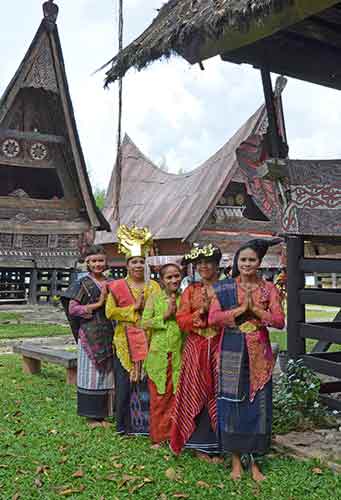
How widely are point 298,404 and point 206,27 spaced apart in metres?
3.08

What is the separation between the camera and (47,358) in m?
6.63

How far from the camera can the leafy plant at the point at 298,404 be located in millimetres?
4809

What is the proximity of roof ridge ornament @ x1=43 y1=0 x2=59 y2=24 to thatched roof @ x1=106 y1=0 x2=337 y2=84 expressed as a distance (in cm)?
939

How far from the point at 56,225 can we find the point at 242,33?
1145 cm

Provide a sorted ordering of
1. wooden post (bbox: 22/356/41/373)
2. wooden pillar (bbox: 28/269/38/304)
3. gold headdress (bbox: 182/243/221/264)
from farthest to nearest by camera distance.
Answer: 1. wooden pillar (bbox: 28/269/38/304)
2. wooden post (bbox: 22/356/41/373)
3. gold headdress (bbox: 182/243/221/264)

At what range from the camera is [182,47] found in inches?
199

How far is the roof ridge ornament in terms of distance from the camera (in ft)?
46.3

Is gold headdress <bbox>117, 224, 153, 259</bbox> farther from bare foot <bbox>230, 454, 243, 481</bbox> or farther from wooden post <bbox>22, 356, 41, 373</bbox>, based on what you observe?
wooden post <bbox>22, 356, 41, 373</bbox>

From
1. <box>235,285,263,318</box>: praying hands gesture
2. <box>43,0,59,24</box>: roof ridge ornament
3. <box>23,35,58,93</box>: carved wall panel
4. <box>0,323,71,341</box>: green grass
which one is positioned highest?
<box>43,0,59,24</box>: roof ridge ornament

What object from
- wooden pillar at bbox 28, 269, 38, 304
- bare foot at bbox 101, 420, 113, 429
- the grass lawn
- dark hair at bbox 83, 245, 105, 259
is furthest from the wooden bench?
wooden pillar at bbox 28, 269, 38, 304

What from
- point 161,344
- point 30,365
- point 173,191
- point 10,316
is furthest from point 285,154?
point 173,191

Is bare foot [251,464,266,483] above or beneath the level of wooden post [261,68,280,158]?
beneath

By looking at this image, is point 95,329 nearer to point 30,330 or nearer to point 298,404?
point 298,404

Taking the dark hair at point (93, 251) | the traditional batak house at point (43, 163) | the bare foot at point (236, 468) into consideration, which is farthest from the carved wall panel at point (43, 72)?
the bare foot at point (236, 468)
